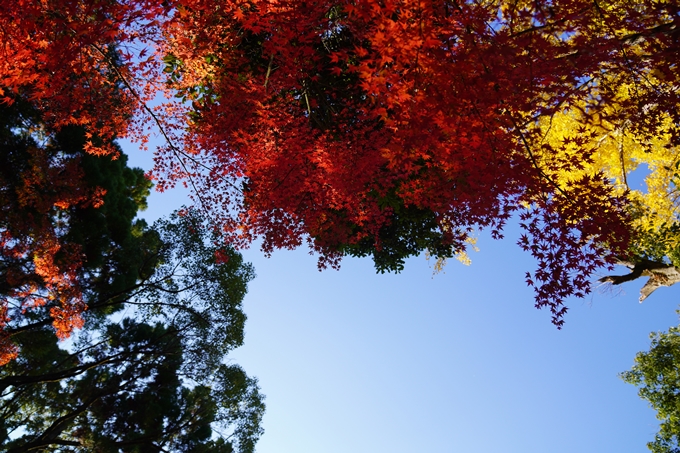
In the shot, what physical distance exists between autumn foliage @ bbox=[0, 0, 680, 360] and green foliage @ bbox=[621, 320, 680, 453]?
7303 mm

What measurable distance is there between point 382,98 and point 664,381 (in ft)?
41.6

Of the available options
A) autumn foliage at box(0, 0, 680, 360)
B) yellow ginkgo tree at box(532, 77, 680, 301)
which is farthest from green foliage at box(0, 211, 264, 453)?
yellow ginkgo tree at box(532, 77, 680, 301)

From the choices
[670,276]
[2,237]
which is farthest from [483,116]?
[2,237]

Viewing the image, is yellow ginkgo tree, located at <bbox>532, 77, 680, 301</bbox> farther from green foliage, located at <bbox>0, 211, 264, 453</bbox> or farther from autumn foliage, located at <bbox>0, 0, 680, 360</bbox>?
green foliage, located at <bbox>0, 211, 264, 453</bbox>

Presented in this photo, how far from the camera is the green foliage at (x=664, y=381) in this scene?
12.7 metres

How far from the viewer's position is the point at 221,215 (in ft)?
34.8

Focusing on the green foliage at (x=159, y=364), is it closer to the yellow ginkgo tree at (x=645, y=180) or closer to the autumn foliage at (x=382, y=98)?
the autumn foliage at (x=382, y=98)

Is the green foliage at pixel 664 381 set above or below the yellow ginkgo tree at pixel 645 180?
below

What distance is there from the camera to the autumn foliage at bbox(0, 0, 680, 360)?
567cm

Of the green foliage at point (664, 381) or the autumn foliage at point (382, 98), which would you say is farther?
the green foliage at point (664, 381)

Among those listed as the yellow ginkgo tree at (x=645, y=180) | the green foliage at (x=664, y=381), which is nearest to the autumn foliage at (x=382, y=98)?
the yellow ginkgo tree at (x=645, y=180)

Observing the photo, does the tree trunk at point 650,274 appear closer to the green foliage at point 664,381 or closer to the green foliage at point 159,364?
the green foliage at point 664,381

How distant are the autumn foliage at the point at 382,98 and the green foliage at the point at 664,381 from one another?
730 cm

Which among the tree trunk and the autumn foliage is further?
the tree trunk
